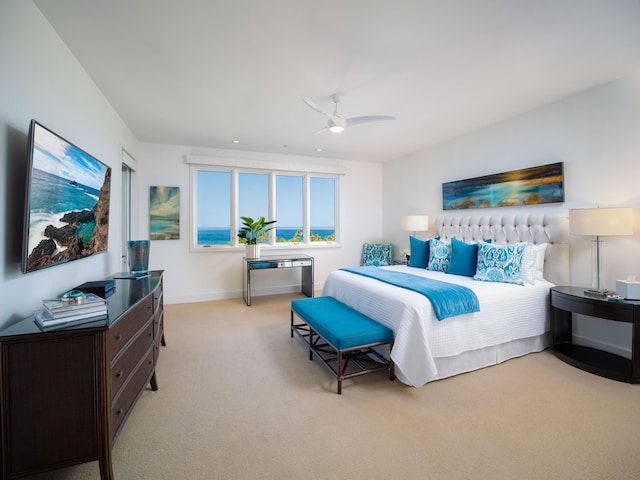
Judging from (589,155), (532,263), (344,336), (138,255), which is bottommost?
(344,336)

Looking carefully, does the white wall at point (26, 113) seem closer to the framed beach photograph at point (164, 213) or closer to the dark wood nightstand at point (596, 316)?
the framed beach photograph at point (164, 213)

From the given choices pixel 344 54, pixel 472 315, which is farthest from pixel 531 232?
pixel 344 54

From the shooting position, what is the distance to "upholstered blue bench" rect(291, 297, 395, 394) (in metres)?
2.35

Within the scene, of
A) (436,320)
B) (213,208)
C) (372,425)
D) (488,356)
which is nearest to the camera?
(372,425)

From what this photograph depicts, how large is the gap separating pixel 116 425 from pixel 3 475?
42cm

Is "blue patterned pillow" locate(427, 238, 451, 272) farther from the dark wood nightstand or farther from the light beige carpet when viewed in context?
the light beige carpet

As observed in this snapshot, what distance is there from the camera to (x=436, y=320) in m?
2.48

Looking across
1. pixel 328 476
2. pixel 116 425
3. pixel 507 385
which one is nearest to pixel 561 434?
pixel 507 385

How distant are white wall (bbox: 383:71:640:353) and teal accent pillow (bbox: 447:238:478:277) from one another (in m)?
0.81

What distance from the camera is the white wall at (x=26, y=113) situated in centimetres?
158

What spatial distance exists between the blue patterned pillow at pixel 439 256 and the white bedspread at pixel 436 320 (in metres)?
0.70

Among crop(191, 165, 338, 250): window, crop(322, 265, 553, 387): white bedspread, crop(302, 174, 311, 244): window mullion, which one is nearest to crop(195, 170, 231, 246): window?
crop(191, 165, 338, 250): window

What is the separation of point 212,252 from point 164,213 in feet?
3.23

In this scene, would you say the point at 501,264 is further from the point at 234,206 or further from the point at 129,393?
the point at 234,206
